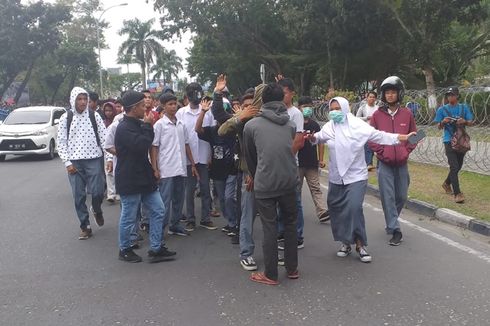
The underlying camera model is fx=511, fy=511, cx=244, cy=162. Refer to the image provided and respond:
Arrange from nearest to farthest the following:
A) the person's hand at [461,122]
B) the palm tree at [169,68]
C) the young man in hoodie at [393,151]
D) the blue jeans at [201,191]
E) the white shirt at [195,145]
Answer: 1. the young man in hoodie at [393,151]
2. the white shirt at [195,145]
3. the blue jeans at [201,191]
4. the person's hand at [461,122]
5. the palm tree at [169,68]

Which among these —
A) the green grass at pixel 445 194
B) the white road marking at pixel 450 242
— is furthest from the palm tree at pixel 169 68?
the white road marking at pixel 450 242

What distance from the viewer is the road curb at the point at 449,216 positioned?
6.39 m

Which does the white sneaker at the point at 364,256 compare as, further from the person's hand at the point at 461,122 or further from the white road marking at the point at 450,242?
the person's hand at the point at 461,122

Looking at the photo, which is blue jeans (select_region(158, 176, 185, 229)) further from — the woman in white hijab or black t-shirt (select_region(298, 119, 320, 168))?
the woman in white hijab

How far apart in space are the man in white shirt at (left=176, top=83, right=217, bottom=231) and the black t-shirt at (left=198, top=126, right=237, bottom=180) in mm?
181

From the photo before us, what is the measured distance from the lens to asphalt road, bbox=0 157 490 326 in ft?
13.2

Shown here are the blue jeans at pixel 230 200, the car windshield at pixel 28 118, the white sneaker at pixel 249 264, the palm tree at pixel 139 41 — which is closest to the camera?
the white sneaker at pixel 249 264

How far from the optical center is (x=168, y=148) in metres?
6.13

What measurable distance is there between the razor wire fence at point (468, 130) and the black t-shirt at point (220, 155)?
14.1 feet

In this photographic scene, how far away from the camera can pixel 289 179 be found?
4.64 m

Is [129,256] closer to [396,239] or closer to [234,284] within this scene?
[234,284]

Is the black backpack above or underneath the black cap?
underneath

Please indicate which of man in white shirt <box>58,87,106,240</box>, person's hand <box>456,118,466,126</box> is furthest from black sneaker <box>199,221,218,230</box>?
person's hand <box>456,118,466,126</box>

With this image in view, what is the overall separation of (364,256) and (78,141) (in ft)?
12.2
